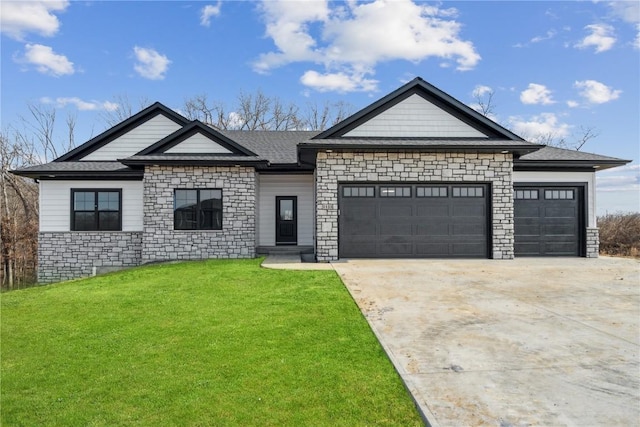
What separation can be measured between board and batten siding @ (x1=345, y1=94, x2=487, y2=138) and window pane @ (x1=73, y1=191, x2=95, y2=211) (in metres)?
11.0

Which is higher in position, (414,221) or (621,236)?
(414,221)

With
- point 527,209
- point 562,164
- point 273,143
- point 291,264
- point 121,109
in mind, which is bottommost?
point 291,264

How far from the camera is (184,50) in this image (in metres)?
19.8

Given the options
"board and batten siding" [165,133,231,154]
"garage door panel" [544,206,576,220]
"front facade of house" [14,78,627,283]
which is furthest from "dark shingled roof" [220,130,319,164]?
"garage door panel" [544,206,576,220]

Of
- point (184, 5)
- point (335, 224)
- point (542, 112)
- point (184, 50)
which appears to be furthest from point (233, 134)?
point (542, 112)

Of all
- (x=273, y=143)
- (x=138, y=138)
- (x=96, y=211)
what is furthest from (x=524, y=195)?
(x=96, y=211)

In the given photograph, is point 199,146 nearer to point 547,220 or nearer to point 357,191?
point 357,191

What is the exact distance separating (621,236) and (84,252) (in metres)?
25.5

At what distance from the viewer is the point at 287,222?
15.4 m

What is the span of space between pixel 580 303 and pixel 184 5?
14.4 metres

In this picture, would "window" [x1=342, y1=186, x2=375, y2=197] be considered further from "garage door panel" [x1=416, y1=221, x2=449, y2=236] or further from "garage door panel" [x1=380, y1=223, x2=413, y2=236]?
"garage door panel" [x1=416, y1=221, x2=449, y2=236]

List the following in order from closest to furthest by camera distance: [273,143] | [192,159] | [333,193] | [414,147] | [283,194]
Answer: [414,147] → [333,193] → [192,159] → [283,194] → [273,143]

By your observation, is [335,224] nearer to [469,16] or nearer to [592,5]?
[469,16]

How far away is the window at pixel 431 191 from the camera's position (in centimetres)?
1297
